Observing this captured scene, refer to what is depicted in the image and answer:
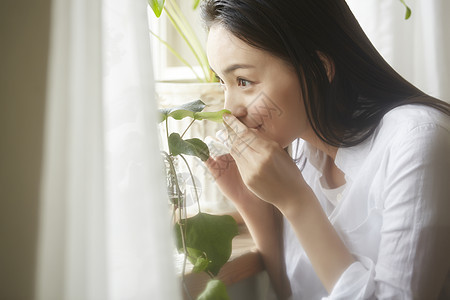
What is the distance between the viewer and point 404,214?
0.59 metres

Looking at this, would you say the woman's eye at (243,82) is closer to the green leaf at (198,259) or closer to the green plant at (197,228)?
the green plant at (197,228)

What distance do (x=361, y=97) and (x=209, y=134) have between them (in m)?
0.31

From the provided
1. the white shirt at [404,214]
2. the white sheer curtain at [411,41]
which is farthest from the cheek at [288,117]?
the white sheer curtain at [411,41]

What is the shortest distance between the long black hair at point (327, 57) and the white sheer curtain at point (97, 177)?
0.26 meters

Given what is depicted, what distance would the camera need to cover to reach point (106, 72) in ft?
1.58

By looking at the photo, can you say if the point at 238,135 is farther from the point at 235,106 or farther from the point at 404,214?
the point at 404,214

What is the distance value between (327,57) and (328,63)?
11 mm

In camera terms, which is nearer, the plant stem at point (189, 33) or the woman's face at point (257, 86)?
the woman's face at point (257, 86)

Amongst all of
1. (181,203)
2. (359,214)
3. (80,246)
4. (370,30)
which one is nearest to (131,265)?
(80,246)

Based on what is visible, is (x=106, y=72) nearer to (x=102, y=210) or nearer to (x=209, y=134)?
(x=102, y=210)

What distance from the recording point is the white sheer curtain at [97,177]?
46 cm

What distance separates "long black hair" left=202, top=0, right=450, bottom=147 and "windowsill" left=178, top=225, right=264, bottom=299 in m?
0.27

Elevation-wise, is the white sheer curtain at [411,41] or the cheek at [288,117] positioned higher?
the white sheer curtain at [411,41]

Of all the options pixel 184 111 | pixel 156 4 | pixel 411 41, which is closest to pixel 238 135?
pixel 184 111
